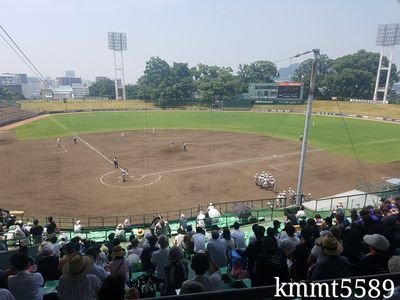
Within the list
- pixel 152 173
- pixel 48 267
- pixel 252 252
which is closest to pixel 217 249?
pixel 252 252

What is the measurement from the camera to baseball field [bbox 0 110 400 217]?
22.9 meters

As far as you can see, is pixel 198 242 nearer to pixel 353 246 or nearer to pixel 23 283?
pixel 353 246

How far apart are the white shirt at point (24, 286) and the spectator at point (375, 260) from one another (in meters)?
4.37

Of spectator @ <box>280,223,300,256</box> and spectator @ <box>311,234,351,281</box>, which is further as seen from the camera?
spectator @ <box>280,223,300,256</box>

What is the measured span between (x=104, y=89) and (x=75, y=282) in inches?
4726

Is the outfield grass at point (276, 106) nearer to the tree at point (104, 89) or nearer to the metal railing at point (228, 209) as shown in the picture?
the tree at point (104, 89)

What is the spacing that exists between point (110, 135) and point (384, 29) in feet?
293

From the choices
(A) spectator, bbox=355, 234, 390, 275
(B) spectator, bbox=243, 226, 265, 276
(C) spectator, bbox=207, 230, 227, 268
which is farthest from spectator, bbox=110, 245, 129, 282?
(A) spectator, bbox=355, 234, 390, 275

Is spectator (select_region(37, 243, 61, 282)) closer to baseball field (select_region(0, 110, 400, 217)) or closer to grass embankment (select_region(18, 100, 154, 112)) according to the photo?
baseball field (select_region(0, 110, 400, 217))

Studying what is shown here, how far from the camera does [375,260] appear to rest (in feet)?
14.9

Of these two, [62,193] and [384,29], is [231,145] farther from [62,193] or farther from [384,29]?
[384,29]

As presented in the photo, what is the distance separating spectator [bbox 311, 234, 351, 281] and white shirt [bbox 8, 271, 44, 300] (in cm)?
369

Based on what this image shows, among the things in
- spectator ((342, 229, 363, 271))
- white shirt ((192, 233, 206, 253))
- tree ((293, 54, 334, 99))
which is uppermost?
tree ((293, 54, 334, 99))

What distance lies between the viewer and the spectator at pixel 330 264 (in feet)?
14.0
